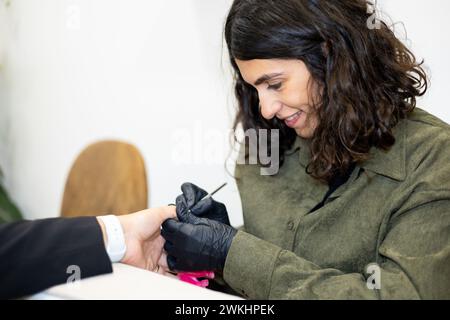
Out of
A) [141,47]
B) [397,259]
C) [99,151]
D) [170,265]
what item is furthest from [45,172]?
[397,259]

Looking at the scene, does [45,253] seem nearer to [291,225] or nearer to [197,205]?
[197,205]

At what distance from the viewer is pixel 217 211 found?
4.33ft

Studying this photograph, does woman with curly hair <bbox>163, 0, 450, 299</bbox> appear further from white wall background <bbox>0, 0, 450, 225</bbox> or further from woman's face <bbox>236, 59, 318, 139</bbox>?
white wall background <bbox>0, 0, 450, 225</bbox>

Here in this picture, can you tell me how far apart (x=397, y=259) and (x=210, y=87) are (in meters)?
1.04

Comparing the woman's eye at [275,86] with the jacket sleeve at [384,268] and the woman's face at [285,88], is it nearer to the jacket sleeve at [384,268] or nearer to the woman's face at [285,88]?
the woman's face at [285,88]

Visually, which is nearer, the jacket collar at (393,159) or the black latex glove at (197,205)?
the jacket collar at (393,159)

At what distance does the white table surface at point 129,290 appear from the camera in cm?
91

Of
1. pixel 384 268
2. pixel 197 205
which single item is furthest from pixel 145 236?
pixel 384 268

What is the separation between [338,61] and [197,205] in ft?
1.51

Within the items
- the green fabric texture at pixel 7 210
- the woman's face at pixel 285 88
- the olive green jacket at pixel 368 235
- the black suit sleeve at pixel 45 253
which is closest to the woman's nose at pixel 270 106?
the woman's face at pixel 285 88

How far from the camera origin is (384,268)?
3.49ft

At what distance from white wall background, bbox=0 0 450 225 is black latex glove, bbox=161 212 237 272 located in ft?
2.39
